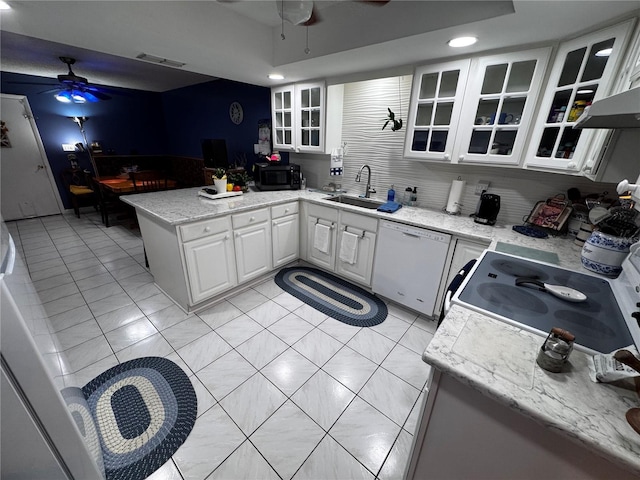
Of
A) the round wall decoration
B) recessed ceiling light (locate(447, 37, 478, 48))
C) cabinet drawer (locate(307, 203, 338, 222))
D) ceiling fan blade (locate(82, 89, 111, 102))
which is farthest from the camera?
the round wall decoration

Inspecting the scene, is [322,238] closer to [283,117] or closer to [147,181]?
[283,117]

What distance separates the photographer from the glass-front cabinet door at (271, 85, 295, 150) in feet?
10.1

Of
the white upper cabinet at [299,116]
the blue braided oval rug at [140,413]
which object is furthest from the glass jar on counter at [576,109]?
the blue braided oval rug at [140,413]

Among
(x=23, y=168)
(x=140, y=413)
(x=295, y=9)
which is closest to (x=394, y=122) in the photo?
(x=295, y=9)

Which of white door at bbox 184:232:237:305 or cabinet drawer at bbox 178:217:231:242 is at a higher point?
cabinet drawer at bbox 178:217:231:242

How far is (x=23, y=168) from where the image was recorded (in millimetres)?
4488

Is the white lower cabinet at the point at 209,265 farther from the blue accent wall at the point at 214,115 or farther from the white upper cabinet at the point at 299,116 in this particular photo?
the blue accent wall at the point at 214,115

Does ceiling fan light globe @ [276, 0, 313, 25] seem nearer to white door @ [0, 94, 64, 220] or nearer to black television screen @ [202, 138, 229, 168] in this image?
black television screen @ [202, 138, 229, 168]

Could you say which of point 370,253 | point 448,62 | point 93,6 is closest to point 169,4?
point 93,6

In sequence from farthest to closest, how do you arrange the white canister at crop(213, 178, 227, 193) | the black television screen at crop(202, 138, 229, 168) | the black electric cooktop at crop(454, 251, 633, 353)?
the black television screen at crop(202, 138, 229, 168)
the white canister at crop(213, 178, 227, 193)
the black electric cooktop at crop(454, 251, 633, 353)

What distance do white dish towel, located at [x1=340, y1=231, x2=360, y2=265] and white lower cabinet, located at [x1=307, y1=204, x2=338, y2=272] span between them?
0.15 meters

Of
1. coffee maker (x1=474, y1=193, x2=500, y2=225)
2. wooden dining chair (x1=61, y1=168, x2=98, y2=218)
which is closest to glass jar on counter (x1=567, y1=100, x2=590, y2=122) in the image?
coffee maker (x1=474, y1=193, x2=500, y2=225)

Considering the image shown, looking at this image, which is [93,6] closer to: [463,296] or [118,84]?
[463,296]

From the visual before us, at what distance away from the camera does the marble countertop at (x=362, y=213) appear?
68.3 inches
